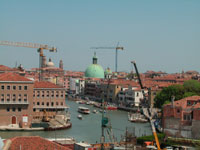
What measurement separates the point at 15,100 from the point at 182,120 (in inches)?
437

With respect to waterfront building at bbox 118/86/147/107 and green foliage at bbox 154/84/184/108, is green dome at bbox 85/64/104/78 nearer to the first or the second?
waterfront building at bbox 118/86/147/107

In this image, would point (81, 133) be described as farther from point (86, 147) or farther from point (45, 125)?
point (86, 147)

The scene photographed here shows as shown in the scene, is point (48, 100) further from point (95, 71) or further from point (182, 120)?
point (95, 71)

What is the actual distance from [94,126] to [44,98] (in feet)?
14.3

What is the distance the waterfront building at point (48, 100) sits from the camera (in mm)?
29669

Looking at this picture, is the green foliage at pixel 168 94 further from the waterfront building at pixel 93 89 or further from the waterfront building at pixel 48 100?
the waterfront building at pixel 93 89

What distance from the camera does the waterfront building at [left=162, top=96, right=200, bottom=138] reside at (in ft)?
73.2

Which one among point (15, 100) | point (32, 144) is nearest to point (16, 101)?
point (15, 100)

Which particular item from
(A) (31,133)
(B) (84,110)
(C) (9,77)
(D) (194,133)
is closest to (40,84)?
(C) (9,77)

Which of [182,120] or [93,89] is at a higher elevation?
[93,89]

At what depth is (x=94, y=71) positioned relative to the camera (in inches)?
2950

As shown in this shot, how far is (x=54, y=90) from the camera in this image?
1184 inches

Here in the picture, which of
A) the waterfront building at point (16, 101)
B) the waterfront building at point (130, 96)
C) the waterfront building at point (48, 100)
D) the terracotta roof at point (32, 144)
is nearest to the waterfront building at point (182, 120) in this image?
the waterfront building at point (16, 101)

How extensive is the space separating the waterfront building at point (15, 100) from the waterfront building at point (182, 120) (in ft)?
29.6
